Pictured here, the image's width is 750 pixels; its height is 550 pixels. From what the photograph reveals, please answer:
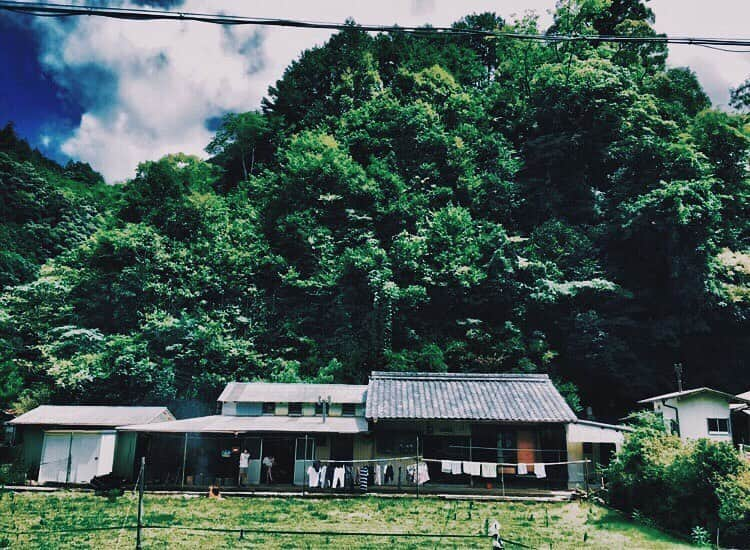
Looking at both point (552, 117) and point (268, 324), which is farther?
point (552, 117)

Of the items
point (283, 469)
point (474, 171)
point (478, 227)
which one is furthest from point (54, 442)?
point (474, 171)

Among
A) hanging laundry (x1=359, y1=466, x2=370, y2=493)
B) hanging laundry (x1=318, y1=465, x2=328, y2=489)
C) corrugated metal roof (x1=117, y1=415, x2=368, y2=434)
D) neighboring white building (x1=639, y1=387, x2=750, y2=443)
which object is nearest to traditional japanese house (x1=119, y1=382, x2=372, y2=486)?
corrugated metal roof (x1=117, y1=415, x2=368, y2=434)

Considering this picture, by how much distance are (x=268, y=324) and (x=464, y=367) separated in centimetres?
1401

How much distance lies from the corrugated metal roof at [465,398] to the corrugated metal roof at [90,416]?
34.7 ft

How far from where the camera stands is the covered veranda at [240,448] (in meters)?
24.3

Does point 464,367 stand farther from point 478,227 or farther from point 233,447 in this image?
point 233,447

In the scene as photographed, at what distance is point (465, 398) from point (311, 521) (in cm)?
1074

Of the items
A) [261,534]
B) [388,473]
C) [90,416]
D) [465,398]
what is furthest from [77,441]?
[465,398]

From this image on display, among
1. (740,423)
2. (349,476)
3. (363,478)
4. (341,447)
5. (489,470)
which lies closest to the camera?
(489,470)

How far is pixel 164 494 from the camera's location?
866 inches

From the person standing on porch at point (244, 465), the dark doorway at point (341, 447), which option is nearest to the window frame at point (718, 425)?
the dark doorway at point (341, 447)

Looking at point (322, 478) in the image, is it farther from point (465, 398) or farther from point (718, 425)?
point (718, 425)

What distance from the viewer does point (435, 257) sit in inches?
1564

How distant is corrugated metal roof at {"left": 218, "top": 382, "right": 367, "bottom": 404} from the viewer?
27.6 m
